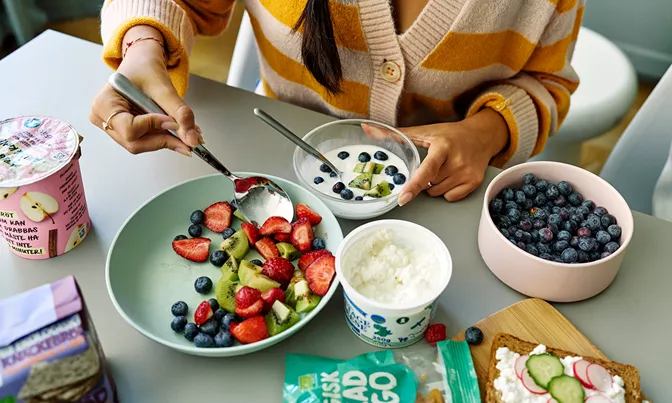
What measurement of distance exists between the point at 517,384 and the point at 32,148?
0.78m

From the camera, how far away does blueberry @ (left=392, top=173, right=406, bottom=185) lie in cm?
112

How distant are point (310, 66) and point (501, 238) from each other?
521 mm

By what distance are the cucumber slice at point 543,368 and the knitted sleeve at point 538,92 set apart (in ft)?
1.86

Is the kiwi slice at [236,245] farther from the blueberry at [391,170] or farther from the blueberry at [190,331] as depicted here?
the blueberry at [391,170]

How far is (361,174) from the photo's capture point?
3.72 ft

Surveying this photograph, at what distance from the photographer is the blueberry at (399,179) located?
1117mm

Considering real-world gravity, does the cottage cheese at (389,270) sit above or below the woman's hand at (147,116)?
below

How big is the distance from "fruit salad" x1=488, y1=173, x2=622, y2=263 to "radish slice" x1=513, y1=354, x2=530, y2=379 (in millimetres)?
184

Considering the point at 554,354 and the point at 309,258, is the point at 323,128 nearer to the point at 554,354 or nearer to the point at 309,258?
the point at 309,258

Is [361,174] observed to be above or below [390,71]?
below

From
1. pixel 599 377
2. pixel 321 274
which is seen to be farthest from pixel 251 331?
pixel 599 377

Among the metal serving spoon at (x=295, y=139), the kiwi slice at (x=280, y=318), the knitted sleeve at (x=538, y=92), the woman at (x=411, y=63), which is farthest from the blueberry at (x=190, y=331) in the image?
the knitted sleeve at (x=538, y=92)

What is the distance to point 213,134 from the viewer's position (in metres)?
1.24

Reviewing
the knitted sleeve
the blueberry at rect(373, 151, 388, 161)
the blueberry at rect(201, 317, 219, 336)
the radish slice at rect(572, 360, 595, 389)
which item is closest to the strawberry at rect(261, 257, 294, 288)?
the blueberry at rect(201, 317, 219, 336)
